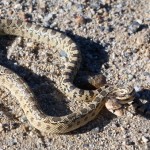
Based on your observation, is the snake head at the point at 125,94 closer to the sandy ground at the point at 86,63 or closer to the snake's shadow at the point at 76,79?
the sandy ground at the point at 86,63

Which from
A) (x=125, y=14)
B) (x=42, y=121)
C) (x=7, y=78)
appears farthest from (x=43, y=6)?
(x=42, y=121)

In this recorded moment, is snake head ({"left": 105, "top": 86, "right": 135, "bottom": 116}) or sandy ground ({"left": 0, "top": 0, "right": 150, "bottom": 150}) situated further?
snake head ({"left": 105, "top": 86, "right": 135, "bottom": 116})

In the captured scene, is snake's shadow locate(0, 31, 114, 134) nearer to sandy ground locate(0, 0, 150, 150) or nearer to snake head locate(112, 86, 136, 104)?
sandy ground locate(0, 0, 150, 150)

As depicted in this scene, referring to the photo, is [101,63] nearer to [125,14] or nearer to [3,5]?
[125,14]

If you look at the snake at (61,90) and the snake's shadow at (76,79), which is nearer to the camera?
the snake at (61,90)

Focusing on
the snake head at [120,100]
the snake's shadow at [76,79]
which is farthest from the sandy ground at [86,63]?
the snake head at [120,100]

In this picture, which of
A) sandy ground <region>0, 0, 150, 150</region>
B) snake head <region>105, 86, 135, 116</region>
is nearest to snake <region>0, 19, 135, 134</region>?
snake head <region>105, 86, 135, 116</region>

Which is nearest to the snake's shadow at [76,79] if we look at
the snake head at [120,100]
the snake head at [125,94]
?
the snake head at [120,100]
